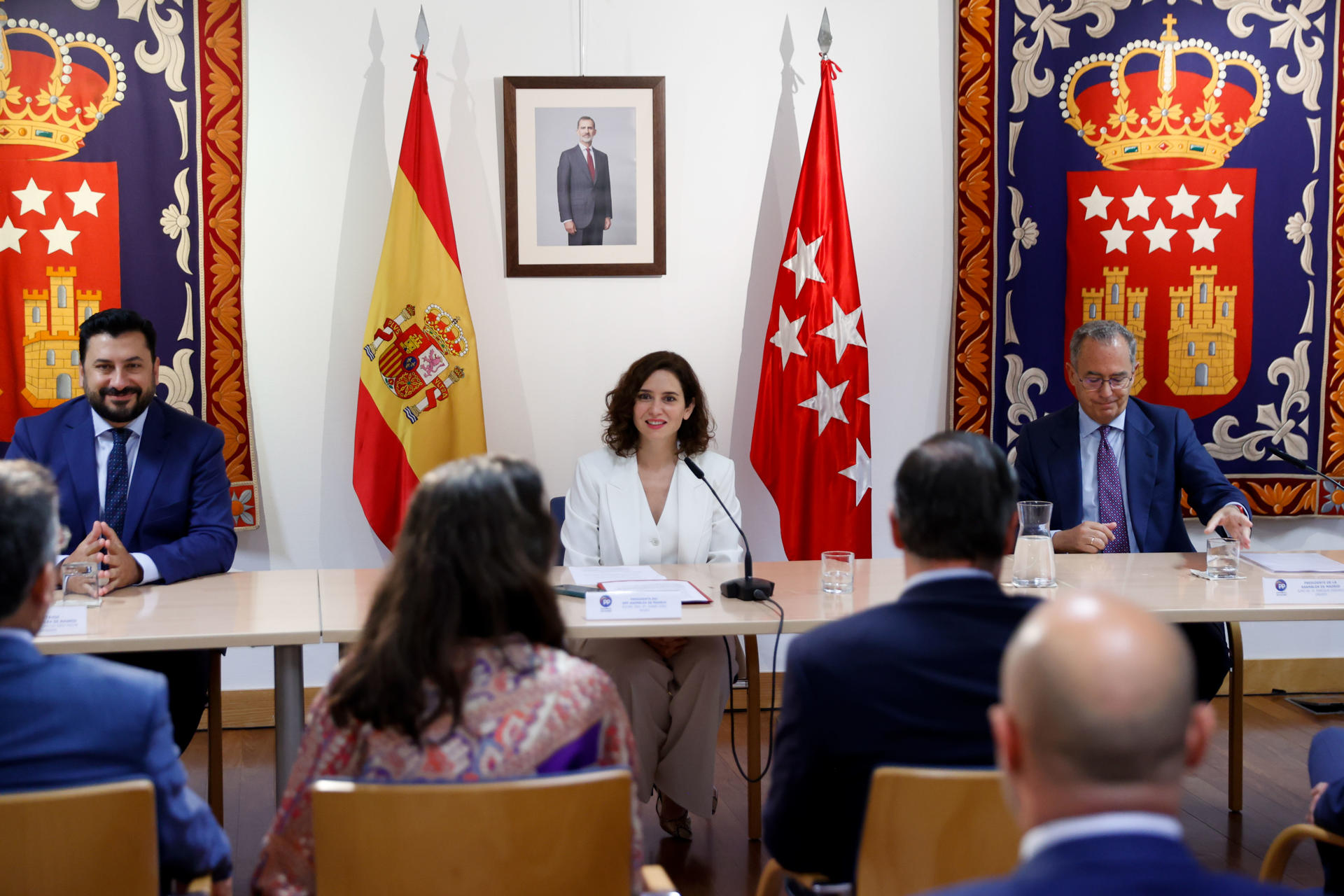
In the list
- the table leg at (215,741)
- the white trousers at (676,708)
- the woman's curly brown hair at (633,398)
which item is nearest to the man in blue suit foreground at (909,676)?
the white trousers at (676,708)

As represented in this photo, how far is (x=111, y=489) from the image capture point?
3.09m

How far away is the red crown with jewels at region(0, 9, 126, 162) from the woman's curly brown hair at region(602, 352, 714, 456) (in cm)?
206

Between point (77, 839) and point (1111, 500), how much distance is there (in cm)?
301

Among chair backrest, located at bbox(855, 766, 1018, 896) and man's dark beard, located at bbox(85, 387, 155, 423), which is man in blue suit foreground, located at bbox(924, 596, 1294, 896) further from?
man's dark beard, located at bbox(85, 387, 155, 423)

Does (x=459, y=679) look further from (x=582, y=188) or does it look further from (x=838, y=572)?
(x=582, y=188)

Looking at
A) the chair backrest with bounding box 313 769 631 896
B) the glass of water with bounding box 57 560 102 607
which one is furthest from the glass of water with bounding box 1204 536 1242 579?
the glass of water with bounding box 57 560 102 607

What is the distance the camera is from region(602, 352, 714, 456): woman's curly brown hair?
11.6 feet

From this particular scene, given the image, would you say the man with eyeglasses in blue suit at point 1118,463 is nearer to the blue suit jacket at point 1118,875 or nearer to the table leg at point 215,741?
the table leg at point 215,741

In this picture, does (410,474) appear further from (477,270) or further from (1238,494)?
(1238,494)

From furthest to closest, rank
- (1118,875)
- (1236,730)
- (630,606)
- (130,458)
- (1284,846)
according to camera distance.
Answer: (1236,730) < (130,458) < (630,606) < (1284,846) < (1118,875)

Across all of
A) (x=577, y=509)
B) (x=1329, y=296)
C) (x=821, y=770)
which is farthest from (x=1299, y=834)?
(x=1329, y=296)

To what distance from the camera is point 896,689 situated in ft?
4.79

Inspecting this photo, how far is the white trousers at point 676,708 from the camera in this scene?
9.78 feet

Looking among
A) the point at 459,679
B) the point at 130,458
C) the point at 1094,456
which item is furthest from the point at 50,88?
the point at 1094,456
